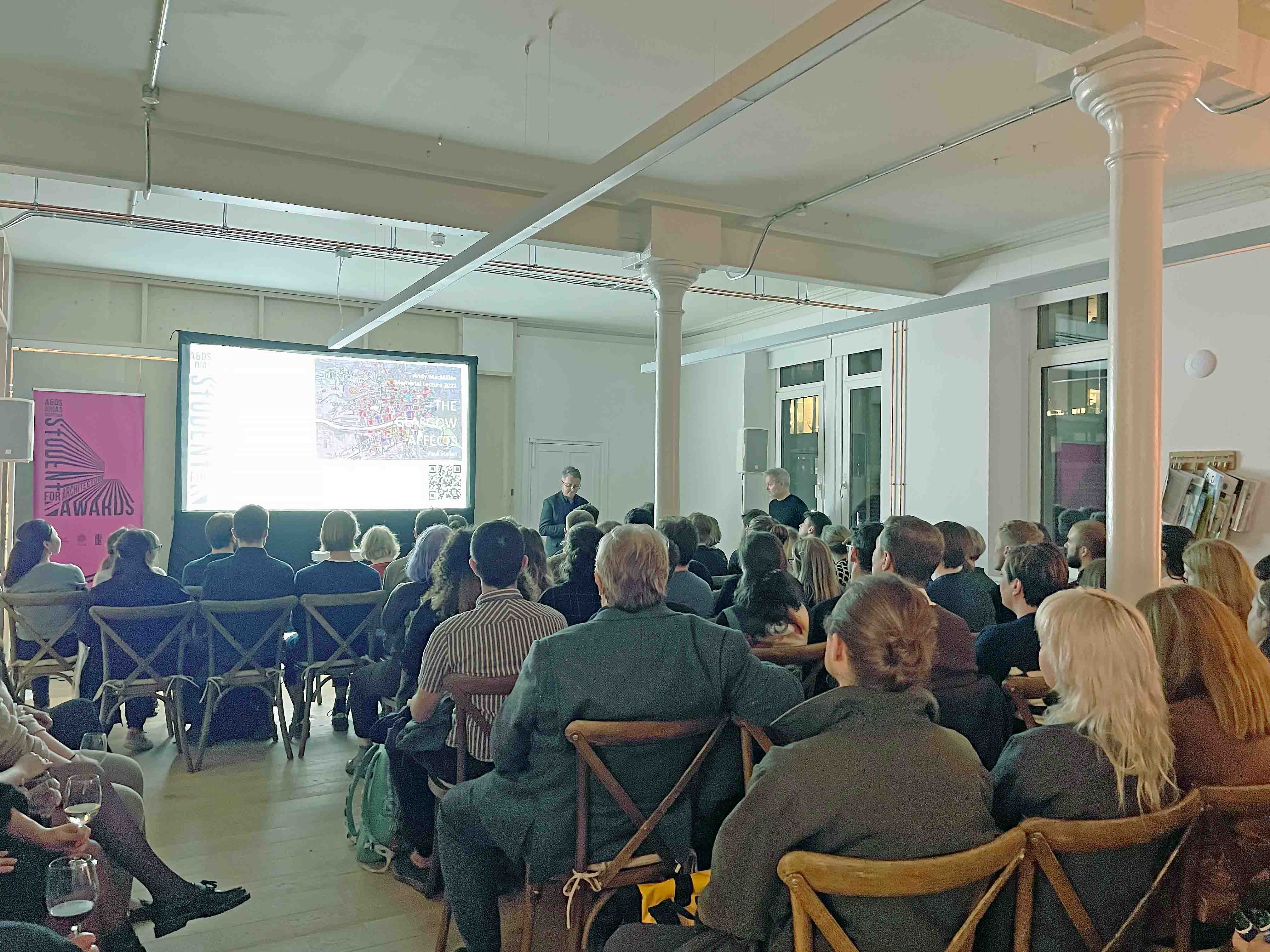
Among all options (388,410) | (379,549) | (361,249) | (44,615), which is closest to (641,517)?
(379,549)

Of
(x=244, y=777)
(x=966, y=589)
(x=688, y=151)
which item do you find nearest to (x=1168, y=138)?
(x=688, y=151)

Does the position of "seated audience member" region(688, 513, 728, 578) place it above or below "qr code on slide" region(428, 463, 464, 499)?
below

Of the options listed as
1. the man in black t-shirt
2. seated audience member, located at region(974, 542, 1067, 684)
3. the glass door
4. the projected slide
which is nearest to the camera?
seated audience member, located at region(974, 542, 1067, 684)

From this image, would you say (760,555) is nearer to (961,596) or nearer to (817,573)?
(817,573)

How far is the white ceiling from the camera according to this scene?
151 inches

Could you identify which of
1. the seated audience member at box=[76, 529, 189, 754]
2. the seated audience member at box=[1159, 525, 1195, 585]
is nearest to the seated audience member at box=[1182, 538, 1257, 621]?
the seated audience member at box=[1159, 525, 1195, 585]

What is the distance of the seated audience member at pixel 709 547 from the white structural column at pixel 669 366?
74cm

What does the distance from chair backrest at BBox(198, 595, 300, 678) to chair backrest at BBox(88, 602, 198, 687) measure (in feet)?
0.39

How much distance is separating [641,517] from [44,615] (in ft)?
10.2

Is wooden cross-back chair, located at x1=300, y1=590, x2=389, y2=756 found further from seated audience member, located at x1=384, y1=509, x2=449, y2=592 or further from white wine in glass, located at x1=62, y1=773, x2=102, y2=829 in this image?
white wine in glass, located at x1=62, y1=773, x2=102, y2=829

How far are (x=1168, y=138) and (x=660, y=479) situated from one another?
140 inches

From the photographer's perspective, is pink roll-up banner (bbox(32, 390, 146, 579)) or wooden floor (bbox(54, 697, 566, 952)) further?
pink roll-up banner (bbox(32, 390, 146, 579))

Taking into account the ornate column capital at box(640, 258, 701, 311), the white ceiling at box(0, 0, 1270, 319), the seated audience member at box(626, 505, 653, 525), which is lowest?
the seated audience member at box(626, 505, 653, 525)

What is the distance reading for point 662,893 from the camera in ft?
7.16
